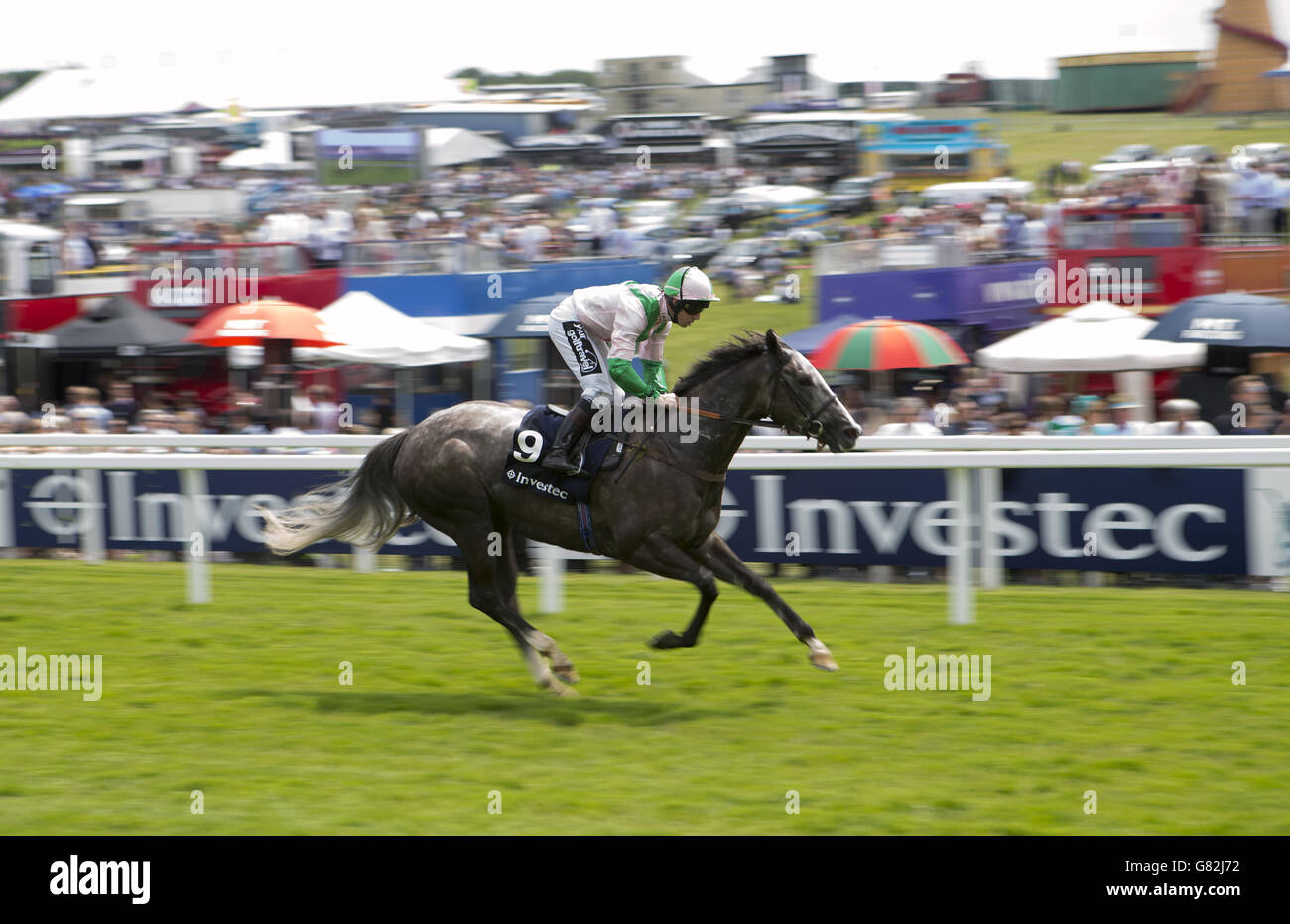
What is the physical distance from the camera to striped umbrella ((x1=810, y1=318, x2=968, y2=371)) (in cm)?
1121

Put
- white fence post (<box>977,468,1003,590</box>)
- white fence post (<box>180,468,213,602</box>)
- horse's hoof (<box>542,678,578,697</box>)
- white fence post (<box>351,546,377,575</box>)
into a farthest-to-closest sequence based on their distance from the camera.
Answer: white fence post (<box>351,546,377,575</box>), white fence post (<box>180,468,213,602</box>), white fence post (<box>977,468,1003,590</box>), horse's hoof (<box>542,678,578,697</box>)

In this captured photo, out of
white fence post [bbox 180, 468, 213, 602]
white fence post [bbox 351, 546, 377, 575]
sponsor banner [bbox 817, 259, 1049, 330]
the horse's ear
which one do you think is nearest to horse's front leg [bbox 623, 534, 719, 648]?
the horse's ear

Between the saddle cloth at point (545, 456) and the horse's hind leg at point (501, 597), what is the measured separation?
0.35 meters

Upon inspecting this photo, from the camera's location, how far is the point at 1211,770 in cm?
444

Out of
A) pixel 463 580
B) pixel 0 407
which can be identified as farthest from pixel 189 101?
pixel 463 580

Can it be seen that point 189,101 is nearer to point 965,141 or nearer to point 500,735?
point 965,141

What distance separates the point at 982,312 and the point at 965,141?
10852 mm

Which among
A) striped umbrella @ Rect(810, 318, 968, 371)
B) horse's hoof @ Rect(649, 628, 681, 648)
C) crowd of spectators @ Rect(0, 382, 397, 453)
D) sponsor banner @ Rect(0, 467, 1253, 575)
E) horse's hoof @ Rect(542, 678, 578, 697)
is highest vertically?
striped umbrella @ Rect(810, 318, 968, 371)

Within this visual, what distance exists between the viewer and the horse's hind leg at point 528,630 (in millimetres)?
5723

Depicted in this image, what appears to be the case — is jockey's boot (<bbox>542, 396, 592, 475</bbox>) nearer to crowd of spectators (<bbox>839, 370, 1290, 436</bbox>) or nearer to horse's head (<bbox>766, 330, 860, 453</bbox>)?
horse's head (<bbox>766, 330, 860, 453</bbox>)

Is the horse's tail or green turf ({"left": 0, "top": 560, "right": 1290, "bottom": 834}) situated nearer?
green turf ({"left": 0, "top": 560, "right": 1290, "bottom": 834})

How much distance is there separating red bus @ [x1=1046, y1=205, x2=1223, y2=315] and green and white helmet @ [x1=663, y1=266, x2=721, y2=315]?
33.1ft

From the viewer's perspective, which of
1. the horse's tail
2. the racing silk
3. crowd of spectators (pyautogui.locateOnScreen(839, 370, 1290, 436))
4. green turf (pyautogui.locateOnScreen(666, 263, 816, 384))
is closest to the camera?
the racing silk

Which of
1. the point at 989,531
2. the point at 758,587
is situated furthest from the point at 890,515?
the point at 758,587
